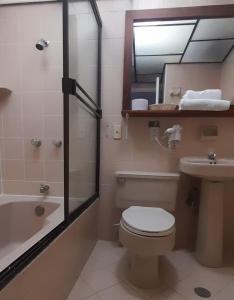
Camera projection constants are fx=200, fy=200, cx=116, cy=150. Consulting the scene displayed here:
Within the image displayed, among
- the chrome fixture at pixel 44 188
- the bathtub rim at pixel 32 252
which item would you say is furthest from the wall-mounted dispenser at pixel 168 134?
the chrome fixture at pixel 44 188

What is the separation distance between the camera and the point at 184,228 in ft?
5.69

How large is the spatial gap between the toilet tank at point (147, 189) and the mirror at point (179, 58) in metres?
0.62

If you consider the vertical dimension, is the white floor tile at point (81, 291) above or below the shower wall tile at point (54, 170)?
below

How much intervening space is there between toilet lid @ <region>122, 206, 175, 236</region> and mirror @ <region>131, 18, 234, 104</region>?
0.88 m

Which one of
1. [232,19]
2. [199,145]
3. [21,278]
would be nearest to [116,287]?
[21,278]

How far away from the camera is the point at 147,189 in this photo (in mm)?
1579

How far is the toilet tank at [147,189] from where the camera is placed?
5.12ft

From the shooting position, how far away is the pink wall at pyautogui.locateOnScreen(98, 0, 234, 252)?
1.64m

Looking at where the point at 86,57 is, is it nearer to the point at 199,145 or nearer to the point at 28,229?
the point at 199,145

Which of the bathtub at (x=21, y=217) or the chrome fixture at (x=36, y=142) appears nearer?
the bathtub at (x=21, y=217)

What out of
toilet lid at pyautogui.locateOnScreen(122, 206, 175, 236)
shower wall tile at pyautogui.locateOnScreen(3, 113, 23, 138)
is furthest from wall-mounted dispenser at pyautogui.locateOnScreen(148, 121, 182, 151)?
Result: shower wall tile at pyautogui.locateOnScreen(3, 113, 23, 138)

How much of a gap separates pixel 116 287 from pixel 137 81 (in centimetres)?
150

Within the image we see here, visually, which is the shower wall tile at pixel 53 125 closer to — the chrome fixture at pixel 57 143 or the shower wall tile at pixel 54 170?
the chrome fixture at pixel 57 143

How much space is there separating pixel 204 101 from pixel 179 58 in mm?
487
